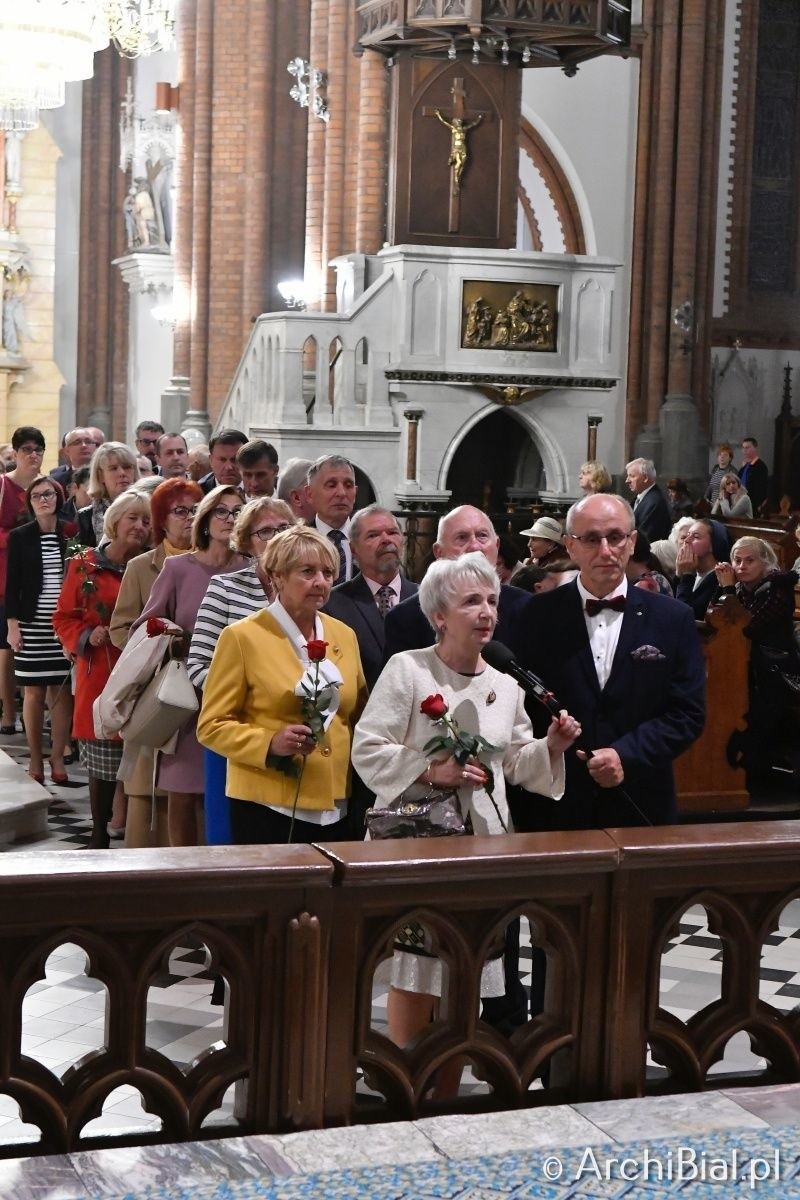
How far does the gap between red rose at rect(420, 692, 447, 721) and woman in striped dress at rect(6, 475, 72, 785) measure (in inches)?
193

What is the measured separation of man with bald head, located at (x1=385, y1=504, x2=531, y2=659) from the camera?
488 centimetres

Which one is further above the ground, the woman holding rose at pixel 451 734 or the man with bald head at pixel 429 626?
the man with bald head at pixel 429 626

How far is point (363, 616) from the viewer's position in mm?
5422

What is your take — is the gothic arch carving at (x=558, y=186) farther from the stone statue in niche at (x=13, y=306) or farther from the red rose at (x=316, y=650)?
the red rose at (x=316, y=650)

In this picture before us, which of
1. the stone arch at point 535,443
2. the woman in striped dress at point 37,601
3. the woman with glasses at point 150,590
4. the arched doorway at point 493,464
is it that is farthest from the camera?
the arched doorway at point 493,464

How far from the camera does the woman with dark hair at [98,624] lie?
711 centimetres

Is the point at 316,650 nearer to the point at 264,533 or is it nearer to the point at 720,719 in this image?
the point at 264,533

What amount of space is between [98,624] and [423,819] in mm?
3503

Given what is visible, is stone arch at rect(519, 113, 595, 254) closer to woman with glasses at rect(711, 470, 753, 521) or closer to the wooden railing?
woman with glasses at rect(711, 470, 753, 521)

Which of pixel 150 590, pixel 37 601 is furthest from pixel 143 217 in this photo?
pixel 150 590

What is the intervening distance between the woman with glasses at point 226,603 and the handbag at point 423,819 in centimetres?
120

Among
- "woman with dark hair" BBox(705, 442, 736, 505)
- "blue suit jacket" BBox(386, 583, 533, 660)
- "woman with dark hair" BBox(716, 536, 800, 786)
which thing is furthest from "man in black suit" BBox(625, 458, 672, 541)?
"blue suit jacket" BBox(386, 583, 533, 660)

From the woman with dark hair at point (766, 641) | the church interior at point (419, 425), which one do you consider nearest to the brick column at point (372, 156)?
the church interior at point (419, 425)

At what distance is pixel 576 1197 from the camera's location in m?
3.01
